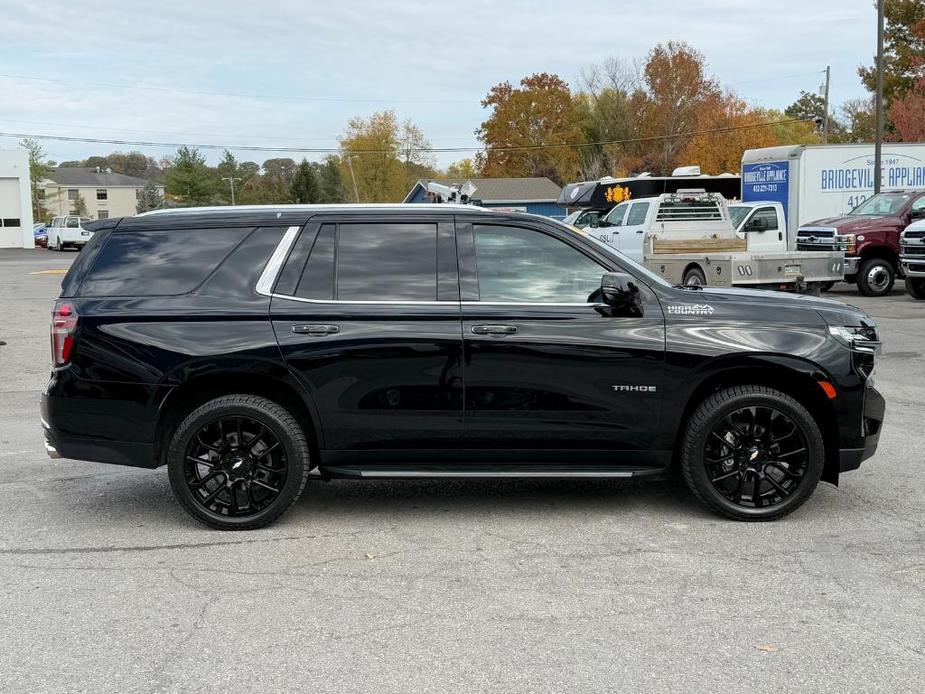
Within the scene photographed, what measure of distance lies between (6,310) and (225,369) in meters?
16.0

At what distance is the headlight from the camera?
18.4 feet

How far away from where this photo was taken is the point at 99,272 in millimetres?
5727

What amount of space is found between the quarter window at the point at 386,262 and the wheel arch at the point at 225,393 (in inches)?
25.6

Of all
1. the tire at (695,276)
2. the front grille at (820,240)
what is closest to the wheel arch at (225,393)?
the tire at (695,276)

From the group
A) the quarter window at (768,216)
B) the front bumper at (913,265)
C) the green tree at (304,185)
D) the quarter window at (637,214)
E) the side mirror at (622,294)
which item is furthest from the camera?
the green tree at (304,185)

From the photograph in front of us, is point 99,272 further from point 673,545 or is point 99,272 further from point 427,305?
point 673,545

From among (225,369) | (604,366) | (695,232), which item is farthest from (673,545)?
(695,232)

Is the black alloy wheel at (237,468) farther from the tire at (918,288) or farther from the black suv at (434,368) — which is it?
the tire at (918,288)

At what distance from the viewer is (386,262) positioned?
5.70 m

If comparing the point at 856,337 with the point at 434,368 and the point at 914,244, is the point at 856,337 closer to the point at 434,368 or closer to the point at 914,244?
the point at 434,368

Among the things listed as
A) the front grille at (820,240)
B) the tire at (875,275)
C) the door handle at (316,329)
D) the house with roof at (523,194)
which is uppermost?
the house with roof at (523,194)

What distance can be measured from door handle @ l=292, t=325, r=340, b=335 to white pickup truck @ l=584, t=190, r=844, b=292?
36.7 feet

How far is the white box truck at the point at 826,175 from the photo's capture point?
86.6ft

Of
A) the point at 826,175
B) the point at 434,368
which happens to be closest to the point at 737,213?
the point at 826,175
